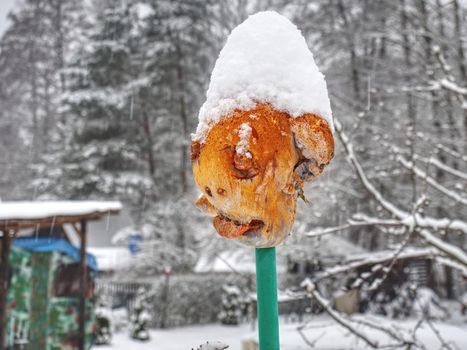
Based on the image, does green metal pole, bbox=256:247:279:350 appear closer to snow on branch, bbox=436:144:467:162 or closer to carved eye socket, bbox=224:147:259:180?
carved eye socket, bbox=224:147:259:180

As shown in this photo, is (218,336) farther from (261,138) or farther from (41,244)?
(261,138)

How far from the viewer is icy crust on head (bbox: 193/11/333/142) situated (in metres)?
0.93

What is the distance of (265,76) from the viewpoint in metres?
0.96

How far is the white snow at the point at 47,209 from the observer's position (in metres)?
5.99

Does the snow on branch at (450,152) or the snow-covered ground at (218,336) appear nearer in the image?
the snow on branch at (450,152)

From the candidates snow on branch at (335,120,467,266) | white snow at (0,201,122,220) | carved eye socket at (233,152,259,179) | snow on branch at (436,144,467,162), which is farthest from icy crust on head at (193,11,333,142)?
white snow at (0,201,122,220)

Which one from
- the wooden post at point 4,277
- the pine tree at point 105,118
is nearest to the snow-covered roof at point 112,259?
the pine tree at point 105,118

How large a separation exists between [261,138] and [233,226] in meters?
0.21

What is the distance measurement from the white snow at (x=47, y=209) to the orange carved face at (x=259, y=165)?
5810 mm

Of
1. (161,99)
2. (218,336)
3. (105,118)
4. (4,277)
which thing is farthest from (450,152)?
(105,118)

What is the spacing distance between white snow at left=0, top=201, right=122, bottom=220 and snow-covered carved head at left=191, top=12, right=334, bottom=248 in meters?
5.81

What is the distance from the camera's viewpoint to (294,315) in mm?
12172

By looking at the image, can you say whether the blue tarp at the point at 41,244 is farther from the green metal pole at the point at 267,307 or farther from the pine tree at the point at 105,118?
the pine tree at the point at 105,118

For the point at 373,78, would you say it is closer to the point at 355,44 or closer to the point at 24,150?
the point at 355,44
